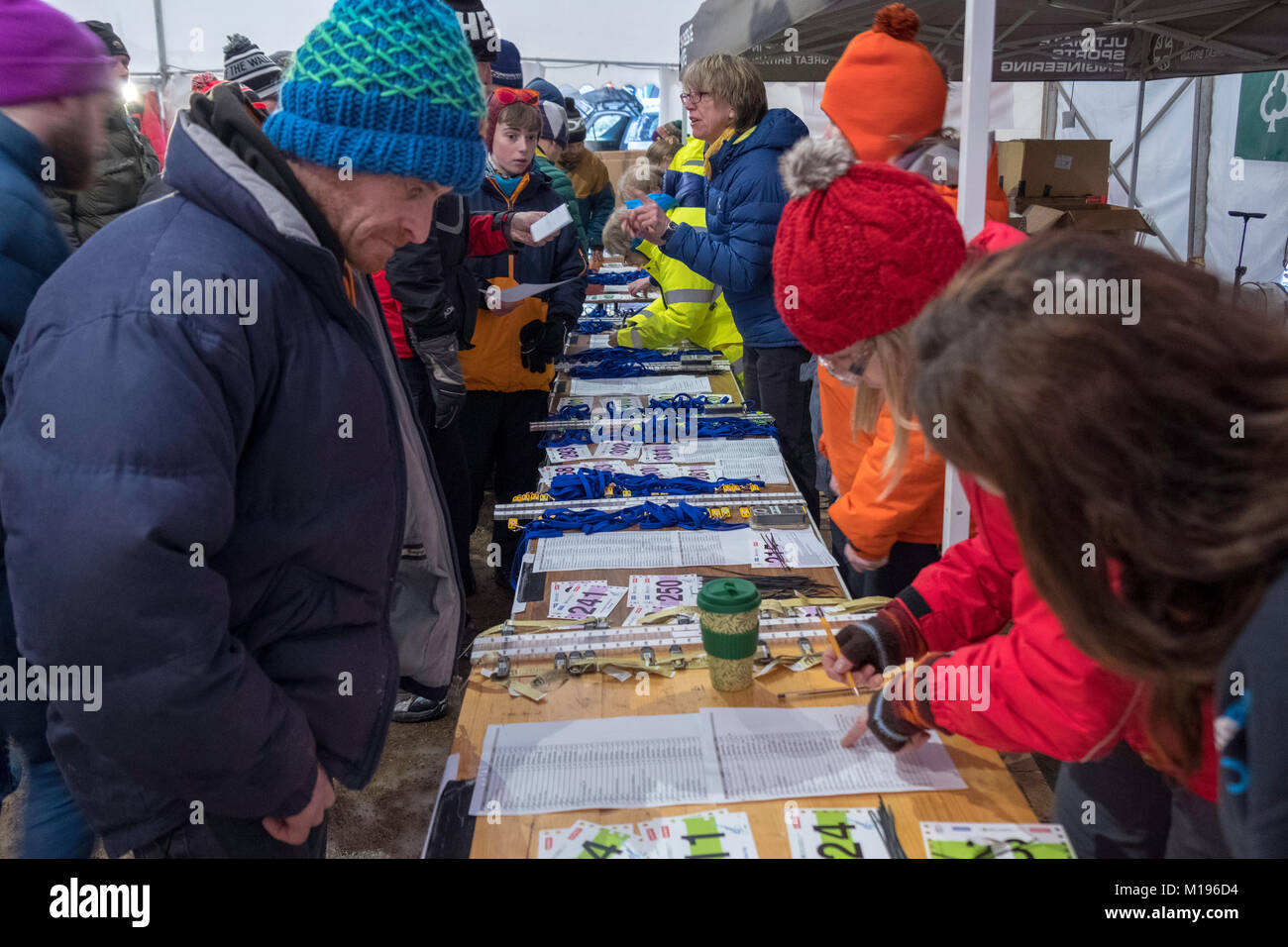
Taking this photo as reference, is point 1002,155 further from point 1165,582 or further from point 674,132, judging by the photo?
point 1165,582

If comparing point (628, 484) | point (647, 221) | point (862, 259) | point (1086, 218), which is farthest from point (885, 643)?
point (1086, 218)

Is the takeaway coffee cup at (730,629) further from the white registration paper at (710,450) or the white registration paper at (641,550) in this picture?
the white registration paper at (710,450)

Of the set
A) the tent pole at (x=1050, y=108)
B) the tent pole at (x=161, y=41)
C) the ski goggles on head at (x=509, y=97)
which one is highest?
Answer: the tent pole at (x=161, y=41)

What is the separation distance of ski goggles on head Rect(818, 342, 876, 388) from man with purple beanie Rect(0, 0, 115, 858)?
52.4 inches

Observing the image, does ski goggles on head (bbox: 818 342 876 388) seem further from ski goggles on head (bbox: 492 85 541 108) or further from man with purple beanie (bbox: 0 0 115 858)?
ski goggles on head (bbox: 492 85 541 108)

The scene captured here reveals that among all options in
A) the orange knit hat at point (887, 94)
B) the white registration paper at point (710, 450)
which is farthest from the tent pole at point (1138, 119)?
the orange knit hat at point (887, 94)

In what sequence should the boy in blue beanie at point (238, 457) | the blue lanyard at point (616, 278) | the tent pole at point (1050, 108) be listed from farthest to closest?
the tent pole at point (1050, 108) → the blue lanyard at point (616, 278) → the boy in blue beanie at point (238, 457)

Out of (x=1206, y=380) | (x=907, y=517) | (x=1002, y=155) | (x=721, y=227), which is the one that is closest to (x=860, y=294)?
(x=907, y=517)

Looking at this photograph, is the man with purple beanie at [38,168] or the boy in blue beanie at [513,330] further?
the boy in blue beanie at [513,330]

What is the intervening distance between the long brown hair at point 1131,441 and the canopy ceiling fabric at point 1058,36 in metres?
4.25

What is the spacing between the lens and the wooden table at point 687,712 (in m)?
1.16

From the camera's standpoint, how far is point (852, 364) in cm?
160

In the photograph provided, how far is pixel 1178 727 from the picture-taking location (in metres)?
0.90

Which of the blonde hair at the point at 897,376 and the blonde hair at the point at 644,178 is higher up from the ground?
the blonde hair at the point at 644,178
